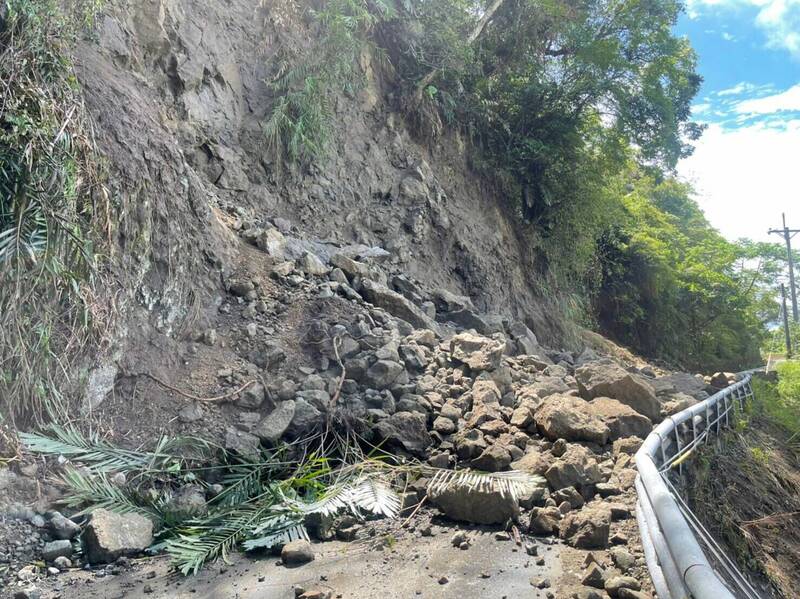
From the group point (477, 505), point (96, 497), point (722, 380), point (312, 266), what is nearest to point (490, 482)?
point (477, 505)

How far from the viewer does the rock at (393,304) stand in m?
7.20

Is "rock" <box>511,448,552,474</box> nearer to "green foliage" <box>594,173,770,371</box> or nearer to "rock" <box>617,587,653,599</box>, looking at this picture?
"rock" <box>617,587,653,599</box>

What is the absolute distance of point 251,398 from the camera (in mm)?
5176

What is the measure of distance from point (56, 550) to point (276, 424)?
5.54 ft

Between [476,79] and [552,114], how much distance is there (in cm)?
Result: 184

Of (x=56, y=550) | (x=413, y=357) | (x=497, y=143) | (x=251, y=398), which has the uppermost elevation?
(x=497, y=143)

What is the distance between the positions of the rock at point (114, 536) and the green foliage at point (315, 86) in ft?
20.0

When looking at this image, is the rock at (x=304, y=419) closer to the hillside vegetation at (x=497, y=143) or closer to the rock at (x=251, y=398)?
the rock at (x=251, y=398)

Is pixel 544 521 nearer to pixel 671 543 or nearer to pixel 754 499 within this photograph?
pixel 671 543

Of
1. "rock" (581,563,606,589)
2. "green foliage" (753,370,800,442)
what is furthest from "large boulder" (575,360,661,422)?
"green foliage" (753,370,800,442)

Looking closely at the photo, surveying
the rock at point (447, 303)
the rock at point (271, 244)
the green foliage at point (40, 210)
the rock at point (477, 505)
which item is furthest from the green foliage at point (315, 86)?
the rock at point (477, 505)

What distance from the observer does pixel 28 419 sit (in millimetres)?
4148

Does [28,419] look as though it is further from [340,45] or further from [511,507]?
[340,45]

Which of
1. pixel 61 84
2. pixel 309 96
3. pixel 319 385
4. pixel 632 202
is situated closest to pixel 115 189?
pixel 61 84
